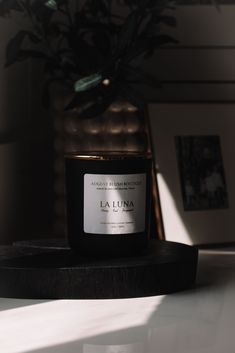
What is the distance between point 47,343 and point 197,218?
0.61m

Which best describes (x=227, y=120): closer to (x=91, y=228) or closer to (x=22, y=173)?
(x=22, y=173)

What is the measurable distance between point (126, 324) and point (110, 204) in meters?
0.20

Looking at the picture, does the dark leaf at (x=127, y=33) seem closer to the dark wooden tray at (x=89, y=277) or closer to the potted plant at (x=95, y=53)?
the potted plant at (x=95, y=53)

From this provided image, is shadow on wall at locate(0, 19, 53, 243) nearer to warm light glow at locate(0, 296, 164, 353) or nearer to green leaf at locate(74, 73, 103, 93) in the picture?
green leaf at locate(74, 73, 103, 93)

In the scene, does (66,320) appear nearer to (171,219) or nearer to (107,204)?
(107,204)

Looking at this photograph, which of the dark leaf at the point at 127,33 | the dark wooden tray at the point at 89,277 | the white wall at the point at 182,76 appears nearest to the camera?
the dark wooden tray at the point at 89,277

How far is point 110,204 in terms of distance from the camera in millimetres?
989

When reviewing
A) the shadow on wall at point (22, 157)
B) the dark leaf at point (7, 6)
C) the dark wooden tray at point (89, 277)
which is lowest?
the dark wooden tray at point (89, 277)

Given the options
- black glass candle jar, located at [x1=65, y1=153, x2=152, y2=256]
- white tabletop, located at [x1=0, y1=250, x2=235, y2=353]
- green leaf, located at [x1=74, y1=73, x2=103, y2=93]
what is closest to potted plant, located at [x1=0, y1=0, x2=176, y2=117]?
green leaf, located at [x1=74, y1=73, x2=103, y2=93]

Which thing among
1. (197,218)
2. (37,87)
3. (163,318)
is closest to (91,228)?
(163,318)

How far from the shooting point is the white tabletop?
0.74 m

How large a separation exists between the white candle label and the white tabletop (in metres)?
0.10

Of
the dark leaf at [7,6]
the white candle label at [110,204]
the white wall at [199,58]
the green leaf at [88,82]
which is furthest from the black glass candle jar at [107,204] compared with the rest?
the white wall at [199,58]

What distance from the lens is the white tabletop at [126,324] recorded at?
0.74 meters
